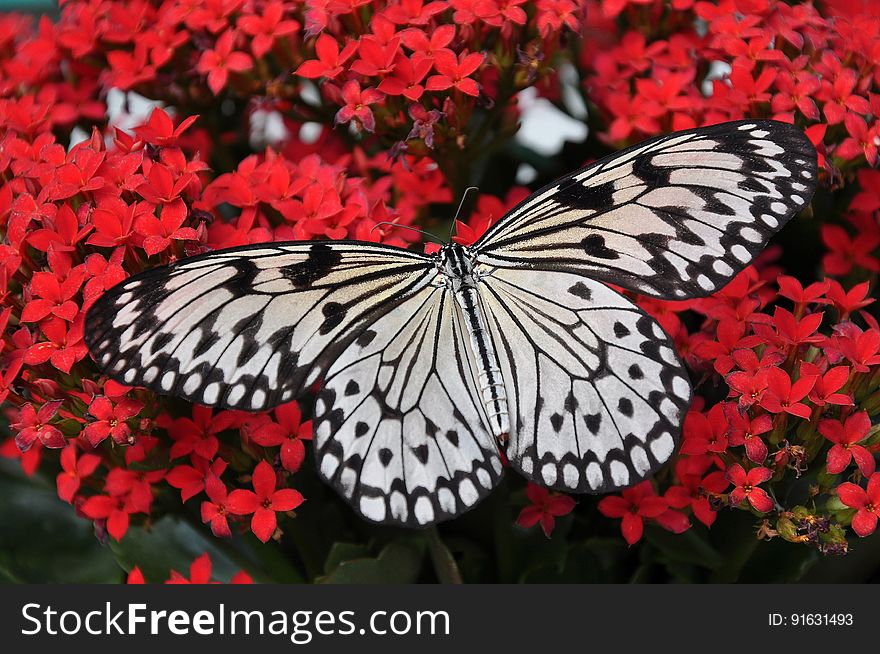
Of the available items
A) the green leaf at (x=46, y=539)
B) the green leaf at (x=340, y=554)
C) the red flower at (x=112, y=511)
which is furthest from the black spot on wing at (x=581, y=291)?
the green leaf at (x=46, y=539)

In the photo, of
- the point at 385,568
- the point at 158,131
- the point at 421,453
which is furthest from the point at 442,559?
the point at 158,131

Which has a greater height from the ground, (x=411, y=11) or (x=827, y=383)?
(x=411, y=11)

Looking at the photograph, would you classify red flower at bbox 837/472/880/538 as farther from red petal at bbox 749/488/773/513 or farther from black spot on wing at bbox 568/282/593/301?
black spot on wing at bbox 568/282/593/301

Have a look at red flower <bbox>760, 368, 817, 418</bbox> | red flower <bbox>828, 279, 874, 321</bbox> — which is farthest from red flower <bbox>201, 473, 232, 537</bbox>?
red flower <bbox>828, 279, 874, 321</bbox>

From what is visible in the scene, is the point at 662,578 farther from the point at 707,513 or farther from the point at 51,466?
the point at 51,466

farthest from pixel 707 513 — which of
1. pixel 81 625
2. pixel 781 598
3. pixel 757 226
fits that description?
pixel 81 625

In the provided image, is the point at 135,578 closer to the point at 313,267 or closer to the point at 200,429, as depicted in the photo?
the point at 200,429

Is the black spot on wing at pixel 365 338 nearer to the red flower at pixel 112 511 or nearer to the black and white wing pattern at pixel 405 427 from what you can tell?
the black and white wing pattern at pixel 405 427
